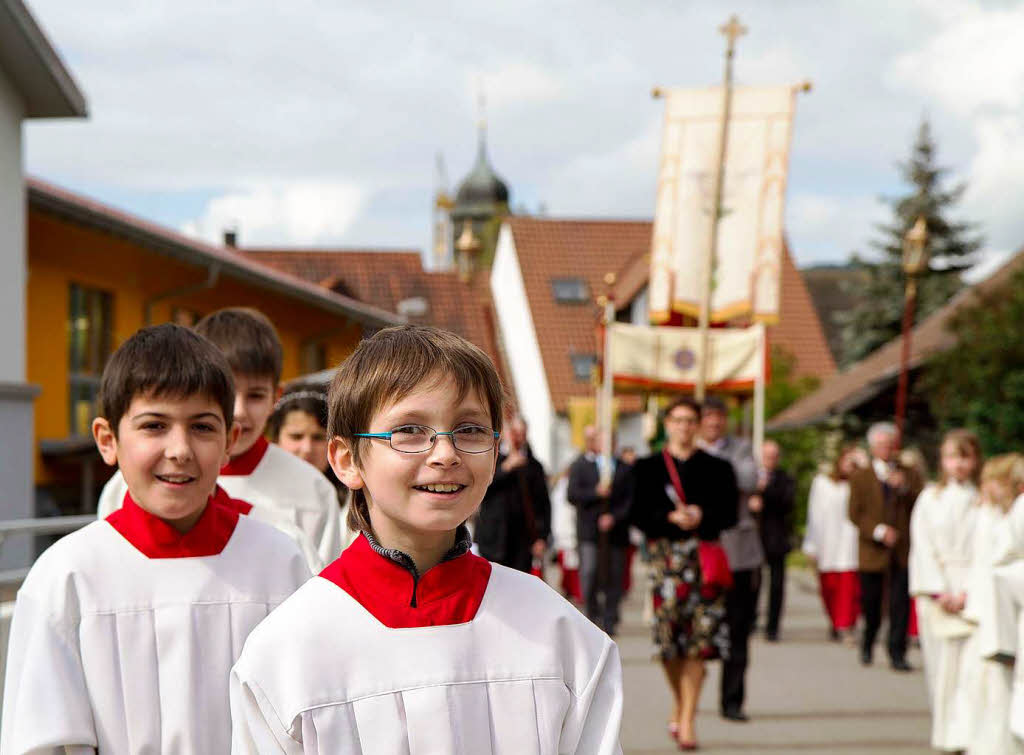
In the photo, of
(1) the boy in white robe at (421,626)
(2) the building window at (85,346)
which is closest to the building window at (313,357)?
(2) the building window at (85,346)

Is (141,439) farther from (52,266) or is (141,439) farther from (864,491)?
(52,266)

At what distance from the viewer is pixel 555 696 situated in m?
2.56

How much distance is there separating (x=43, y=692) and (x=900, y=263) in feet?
130

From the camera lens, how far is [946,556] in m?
9.77

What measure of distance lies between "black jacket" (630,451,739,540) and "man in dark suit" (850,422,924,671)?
4172 millimetres

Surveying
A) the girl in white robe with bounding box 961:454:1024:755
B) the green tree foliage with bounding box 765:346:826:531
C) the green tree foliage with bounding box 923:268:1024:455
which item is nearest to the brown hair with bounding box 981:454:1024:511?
the girl in white robe with bounding box 961:454:1024:755

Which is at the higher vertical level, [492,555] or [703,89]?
[703,89]

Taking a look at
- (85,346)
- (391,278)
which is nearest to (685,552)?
(85,346)

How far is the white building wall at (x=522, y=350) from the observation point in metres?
48.3

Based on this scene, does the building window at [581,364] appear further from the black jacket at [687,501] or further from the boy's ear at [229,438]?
the boy's ear at [229,438]

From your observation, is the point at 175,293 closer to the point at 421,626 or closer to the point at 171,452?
the point at 171,452

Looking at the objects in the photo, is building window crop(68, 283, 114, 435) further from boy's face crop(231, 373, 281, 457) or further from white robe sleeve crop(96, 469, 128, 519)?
white robe sleeve crop(96, 469, 128, 519)

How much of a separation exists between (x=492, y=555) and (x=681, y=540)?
326 cm

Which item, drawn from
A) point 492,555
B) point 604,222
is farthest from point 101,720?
point 604,222
